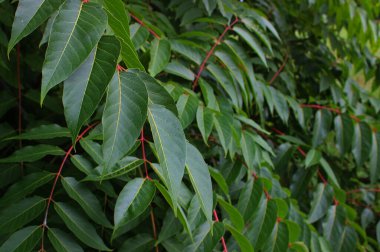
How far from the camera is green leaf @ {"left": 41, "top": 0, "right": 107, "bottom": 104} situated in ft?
2.17

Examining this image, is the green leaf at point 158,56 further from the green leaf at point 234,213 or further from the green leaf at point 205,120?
the green leaf at point 234,213

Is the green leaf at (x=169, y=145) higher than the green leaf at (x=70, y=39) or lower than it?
lower

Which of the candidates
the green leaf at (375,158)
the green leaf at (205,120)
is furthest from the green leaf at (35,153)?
the green leaf at (375,158)

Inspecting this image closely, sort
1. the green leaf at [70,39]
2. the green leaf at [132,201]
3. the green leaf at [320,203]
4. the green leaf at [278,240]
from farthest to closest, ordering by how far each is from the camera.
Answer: the green leaf at [320,203]
the green leaf at [278,240]
the green leaf at [132,201]
the green leaf at [70,39]

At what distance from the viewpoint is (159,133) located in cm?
73

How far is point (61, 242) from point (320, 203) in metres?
1.02

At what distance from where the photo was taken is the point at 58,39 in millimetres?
682

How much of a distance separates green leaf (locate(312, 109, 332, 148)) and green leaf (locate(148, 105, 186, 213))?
4.03ft

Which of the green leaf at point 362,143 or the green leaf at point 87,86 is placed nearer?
the green leaf at point 87,86

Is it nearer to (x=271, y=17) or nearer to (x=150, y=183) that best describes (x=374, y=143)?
(x=271, y=17)

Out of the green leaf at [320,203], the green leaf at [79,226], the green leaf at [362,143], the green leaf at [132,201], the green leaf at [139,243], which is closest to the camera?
the green leaf at [132,201]

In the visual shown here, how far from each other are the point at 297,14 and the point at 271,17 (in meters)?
0.33

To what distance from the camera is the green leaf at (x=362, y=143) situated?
180 centimetres

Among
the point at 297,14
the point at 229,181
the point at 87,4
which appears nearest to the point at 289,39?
the point at 297,14
